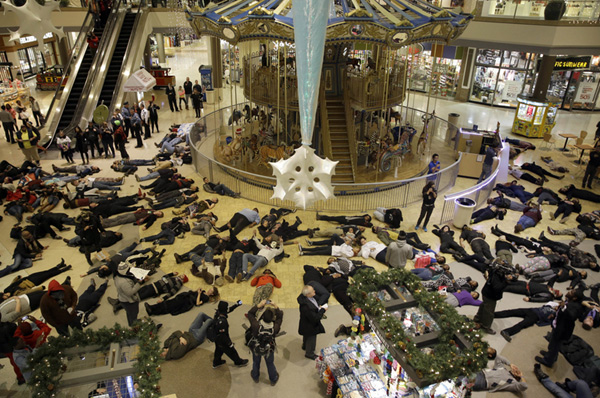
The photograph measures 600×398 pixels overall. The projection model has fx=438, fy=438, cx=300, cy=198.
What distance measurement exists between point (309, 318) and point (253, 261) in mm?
3011

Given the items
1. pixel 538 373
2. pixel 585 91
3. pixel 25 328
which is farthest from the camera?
pixel 585 91

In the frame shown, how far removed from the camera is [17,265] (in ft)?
31.8

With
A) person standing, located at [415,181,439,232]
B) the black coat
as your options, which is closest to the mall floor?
person standing, located at [415,181,439,232]

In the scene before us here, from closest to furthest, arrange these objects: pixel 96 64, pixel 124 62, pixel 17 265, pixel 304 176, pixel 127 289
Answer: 1. pixel 304 176
2. pixel 127 289
3. pixel 17 265
4. pixel 96 64
5. pixel 124 62

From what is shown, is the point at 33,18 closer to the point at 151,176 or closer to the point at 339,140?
the point at 151,176

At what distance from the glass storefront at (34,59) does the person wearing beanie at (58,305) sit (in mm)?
27312

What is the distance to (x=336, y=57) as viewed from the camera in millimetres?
14961

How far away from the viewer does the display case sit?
62.4 feet

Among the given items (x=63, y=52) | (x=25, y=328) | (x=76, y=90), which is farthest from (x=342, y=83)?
(x=63, y=52)

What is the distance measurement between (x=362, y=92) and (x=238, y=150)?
4.68 m

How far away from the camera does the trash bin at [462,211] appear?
37.8 feet

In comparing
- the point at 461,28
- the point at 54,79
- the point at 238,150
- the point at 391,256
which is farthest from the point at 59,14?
the point at 391,256

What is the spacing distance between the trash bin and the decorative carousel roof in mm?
4678

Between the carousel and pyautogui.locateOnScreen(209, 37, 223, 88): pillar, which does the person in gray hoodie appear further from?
pyautogui.locateOnScreen(209, 37, 223, 88): pillar
